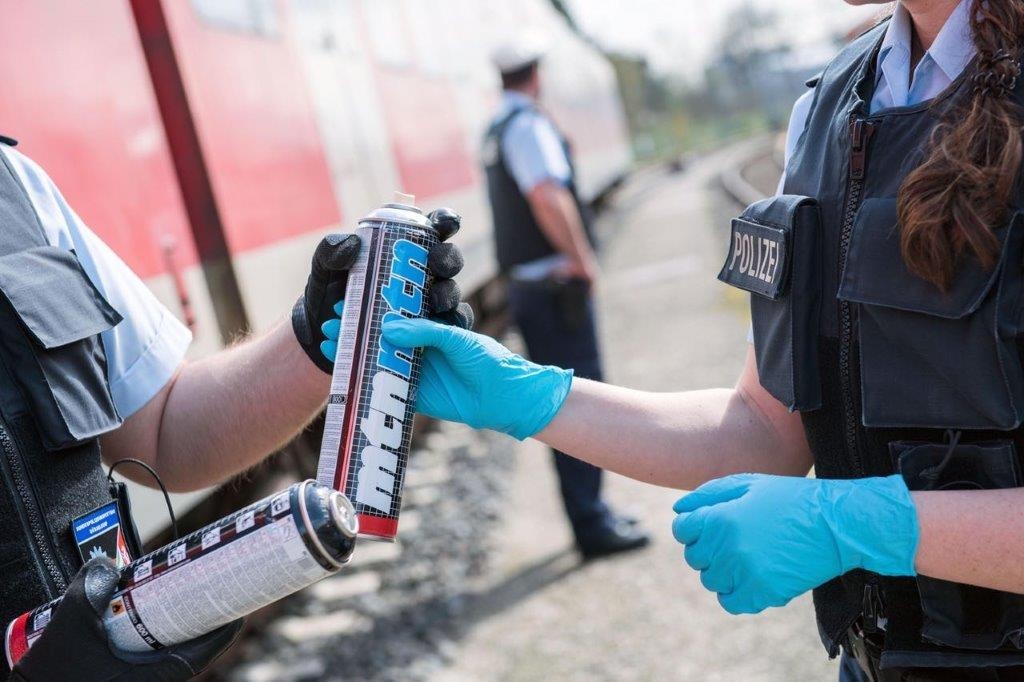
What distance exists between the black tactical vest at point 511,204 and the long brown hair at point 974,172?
11.4ft

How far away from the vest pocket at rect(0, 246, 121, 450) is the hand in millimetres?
562

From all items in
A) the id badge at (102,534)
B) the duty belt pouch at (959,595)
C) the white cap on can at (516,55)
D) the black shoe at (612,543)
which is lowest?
the black shoe at (612,543)

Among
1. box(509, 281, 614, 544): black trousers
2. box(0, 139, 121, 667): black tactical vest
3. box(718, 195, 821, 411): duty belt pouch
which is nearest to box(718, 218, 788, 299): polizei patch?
box(718, 195, 821, 411): duty belt pouch

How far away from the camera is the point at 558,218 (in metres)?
4.67

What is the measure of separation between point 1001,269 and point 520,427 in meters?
0.84

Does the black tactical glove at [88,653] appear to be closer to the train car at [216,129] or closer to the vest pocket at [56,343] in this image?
the vest pocket at [56,343]

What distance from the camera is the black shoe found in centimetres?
439

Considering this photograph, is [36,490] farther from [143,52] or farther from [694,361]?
[694,361]

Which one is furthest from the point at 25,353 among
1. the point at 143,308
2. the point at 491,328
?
the point at 491,328

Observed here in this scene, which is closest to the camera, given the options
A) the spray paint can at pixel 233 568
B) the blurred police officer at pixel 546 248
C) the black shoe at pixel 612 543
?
the spray paint can at pixel 233 568

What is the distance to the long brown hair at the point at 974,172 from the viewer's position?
1.29 metres

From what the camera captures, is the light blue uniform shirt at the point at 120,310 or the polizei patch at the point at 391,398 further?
the light blue uniform shirt at the point at 120,310

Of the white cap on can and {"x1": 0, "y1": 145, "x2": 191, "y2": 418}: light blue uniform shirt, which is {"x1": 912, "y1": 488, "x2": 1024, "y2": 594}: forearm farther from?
the white cap on can

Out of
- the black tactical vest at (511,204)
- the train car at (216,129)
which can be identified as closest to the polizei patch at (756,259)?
the train car at (216,129)
